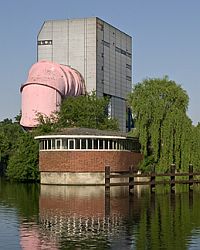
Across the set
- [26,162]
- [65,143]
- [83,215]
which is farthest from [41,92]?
[83,215]

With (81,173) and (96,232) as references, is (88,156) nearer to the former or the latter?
(81,173)

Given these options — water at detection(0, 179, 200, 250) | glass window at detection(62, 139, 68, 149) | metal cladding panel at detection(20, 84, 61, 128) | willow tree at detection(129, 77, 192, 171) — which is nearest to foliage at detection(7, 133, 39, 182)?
glass window at detection(62, 139, 68, 149)

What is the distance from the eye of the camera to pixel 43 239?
2036 cm

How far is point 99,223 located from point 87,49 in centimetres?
9100

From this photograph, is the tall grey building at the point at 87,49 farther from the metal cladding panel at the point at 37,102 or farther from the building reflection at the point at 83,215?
the building reflection at the point at 83,215

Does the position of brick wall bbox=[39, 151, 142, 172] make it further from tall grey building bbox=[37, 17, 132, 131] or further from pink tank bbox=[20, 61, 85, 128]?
tall grey building bbox=[37, 17, 132, 131]

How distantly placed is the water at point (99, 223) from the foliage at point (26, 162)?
28.8 metres

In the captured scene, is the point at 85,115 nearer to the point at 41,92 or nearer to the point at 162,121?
the point at 41,92

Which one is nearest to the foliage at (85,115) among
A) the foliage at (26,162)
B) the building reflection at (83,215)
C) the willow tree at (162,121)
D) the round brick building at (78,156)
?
the foliage at (26,162)

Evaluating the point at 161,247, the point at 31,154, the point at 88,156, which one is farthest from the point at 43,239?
the point at 31,154

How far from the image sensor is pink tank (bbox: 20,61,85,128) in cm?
8681

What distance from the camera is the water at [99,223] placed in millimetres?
19516

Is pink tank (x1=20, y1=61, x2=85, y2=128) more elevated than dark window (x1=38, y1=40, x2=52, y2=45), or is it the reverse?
dark window (x1=38, y1=40, x2=52, y2=45)

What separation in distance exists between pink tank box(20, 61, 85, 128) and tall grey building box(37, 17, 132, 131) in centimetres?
2327
